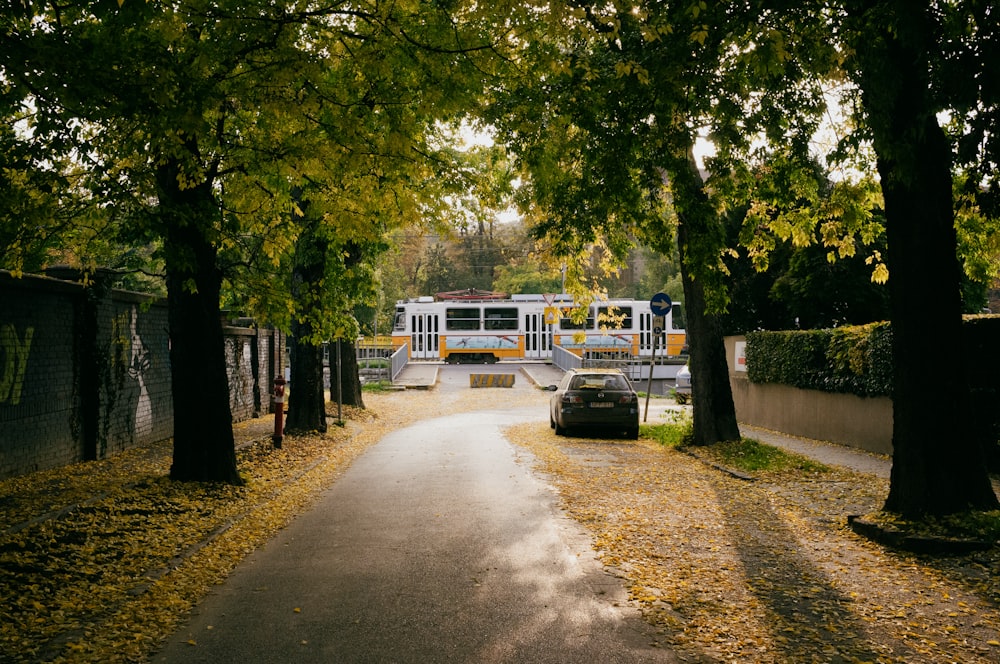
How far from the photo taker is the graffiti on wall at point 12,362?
1052 cm

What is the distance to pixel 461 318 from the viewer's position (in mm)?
50000

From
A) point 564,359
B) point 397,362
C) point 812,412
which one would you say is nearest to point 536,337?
point 564,359

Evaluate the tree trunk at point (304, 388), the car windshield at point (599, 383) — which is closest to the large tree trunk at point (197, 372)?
the tree trunk at point (304, 388)

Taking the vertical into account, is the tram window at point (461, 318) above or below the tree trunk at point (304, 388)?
above

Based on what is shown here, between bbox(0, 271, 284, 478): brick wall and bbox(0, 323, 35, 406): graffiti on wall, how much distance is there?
0.01 m

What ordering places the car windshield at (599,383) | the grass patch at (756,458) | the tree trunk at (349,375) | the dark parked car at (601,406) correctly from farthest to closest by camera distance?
the tree trunk at (349,375), the car windshield at (599,383), the dark parked car at (601,406), the grass patch at (756,458)

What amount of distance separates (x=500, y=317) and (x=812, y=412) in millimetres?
32895

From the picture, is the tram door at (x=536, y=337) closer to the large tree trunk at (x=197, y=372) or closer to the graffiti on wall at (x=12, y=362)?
the large tree trunk at (x=197, y=372)

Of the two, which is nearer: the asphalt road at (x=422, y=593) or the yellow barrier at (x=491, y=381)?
the asphalt road at (x=422, y=593)

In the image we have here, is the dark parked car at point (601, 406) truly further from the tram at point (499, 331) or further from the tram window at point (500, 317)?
the tram window at point (500, 317)

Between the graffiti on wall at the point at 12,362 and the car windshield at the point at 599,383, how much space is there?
36.5 feet

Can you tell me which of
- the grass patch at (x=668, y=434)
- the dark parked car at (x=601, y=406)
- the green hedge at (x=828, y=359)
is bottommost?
the grass patch at (x=668, y=434)

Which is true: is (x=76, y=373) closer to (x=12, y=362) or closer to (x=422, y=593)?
(x=12, y=362)

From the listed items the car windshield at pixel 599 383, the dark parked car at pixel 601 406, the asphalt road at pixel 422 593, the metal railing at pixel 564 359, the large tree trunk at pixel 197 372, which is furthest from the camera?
the metal railing at pixel 564 359
